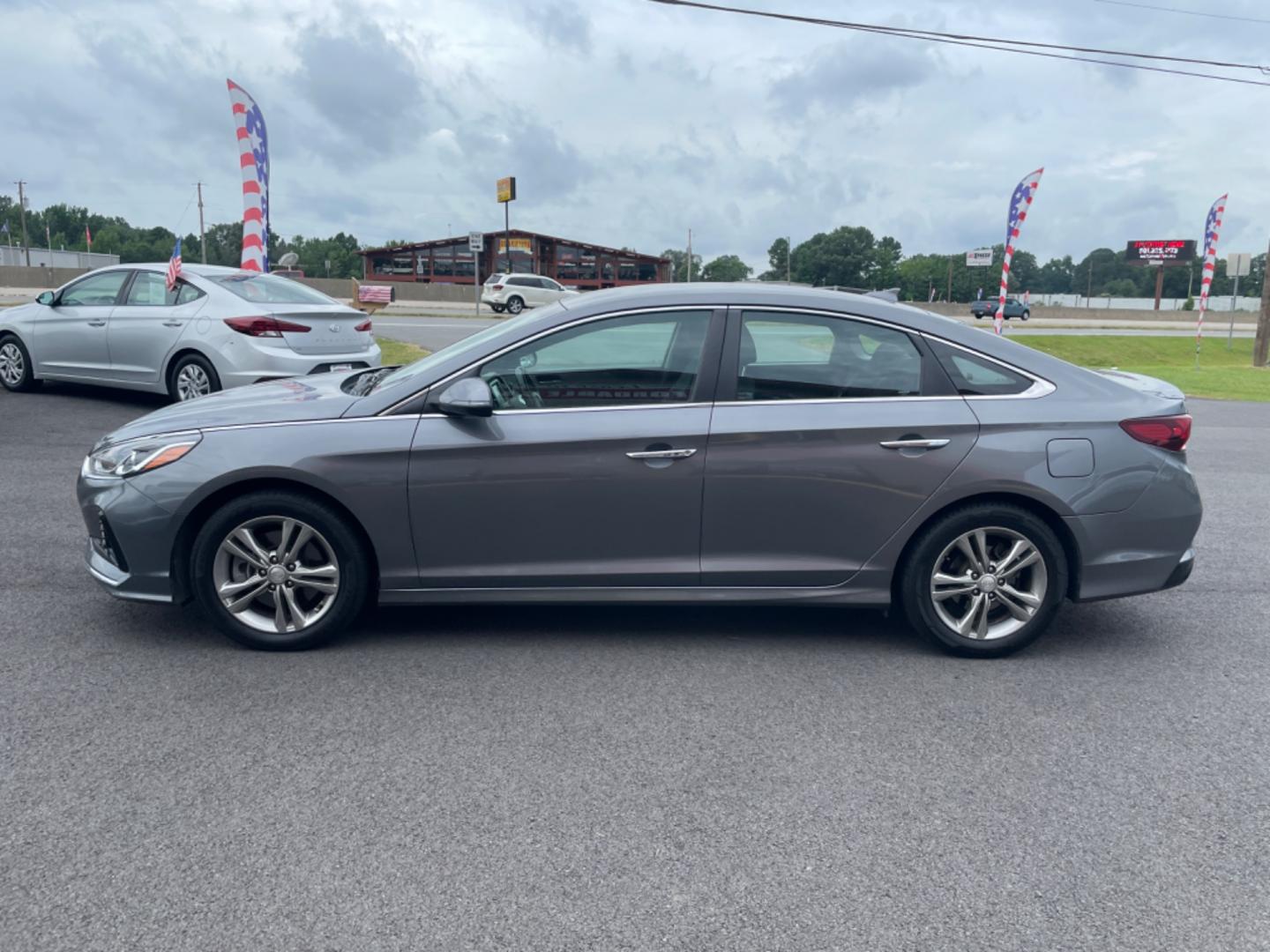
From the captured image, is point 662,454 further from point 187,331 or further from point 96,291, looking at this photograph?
point 96,291

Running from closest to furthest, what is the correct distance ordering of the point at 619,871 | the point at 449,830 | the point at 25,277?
1. the point at 619,871
2. the point at 449,830
3. the point at 25,277

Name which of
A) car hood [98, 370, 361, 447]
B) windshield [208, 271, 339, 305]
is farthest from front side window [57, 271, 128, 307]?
car hood [98, 370, 361, 447]

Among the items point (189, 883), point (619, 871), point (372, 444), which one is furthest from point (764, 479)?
point (189, 883)

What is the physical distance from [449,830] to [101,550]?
2437 mm

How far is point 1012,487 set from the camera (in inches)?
176

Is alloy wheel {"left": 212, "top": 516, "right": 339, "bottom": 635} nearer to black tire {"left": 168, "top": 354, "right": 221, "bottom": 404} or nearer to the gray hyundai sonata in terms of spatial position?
the gray hyundai sonata

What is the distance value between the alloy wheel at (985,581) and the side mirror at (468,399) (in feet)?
6.74

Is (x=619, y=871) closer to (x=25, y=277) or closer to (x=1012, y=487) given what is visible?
(x=1012, y=487)

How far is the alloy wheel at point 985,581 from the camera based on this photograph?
4.55m

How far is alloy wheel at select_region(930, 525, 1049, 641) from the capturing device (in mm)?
4547

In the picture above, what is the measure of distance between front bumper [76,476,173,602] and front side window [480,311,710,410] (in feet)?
4.95

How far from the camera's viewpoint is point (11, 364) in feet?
38.2

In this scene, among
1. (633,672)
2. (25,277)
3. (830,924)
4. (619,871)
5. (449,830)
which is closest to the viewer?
(830,924)

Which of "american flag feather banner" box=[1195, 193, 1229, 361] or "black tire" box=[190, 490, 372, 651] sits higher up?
"american flag feather banner" box=[1195, 193, 1229, 361]
